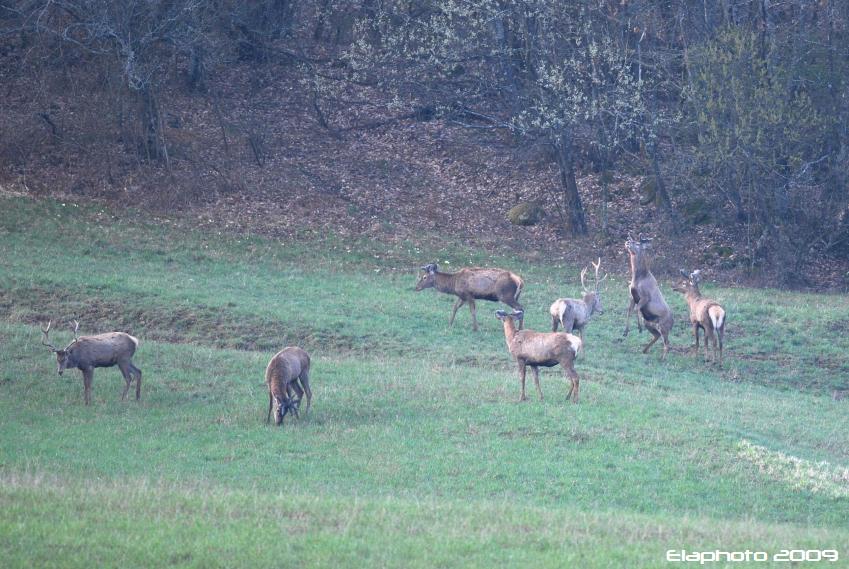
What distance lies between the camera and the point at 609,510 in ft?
38.8

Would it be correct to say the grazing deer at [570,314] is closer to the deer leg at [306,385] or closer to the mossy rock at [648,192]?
the deer leg at [306,385]

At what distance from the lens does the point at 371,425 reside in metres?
15.2

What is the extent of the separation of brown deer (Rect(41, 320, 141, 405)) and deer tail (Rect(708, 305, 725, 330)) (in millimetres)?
11423

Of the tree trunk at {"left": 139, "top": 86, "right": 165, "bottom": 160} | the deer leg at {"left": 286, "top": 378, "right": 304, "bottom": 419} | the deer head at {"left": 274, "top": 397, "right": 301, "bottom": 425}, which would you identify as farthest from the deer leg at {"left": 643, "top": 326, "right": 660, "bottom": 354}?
the tree trunk at {"left": 139, "top": 86, "right": 165, "bottom": 160}

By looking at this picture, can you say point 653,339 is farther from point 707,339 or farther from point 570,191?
point 570,191

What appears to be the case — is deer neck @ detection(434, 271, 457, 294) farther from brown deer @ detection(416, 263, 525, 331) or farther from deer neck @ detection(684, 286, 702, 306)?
deer neck @ detection(684, 286, 702, 306)

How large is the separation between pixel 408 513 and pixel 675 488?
4235 mm

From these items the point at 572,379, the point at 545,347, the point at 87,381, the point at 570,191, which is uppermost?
the point at 570,191

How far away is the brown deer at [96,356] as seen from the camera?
16172mm

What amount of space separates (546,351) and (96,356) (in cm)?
689

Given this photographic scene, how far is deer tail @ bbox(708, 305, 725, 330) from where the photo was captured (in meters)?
21.5

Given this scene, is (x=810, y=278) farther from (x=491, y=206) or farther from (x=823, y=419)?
(x=823, y=419)

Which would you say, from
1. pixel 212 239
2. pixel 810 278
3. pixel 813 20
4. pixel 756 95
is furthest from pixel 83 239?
pixel 813 20

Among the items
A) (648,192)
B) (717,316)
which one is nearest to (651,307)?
(717,316)
